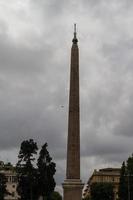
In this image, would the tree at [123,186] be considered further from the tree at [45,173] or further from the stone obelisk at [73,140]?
the stone obelisk at [73,140]

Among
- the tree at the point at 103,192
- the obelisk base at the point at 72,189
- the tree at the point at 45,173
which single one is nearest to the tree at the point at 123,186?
the tree at the point at 45,173

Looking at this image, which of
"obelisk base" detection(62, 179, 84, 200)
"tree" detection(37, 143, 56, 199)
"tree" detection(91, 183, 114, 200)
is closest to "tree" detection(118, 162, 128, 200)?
"tree" detection(37, 143, 56, 199)

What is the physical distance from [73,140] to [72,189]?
388cm

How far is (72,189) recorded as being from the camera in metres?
45.4

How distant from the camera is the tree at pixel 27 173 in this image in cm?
8094

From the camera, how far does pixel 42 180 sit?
81.6 m

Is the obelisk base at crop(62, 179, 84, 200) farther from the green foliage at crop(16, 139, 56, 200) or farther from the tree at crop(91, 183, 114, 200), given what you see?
the tree at crop(91, 183, 114, 200)

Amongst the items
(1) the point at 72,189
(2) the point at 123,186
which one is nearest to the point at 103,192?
(2) the point at 123,186

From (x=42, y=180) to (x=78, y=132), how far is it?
3763 cm

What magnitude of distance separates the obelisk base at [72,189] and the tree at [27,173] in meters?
35.4

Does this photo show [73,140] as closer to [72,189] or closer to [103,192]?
[72,189]

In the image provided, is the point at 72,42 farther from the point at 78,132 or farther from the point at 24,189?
the point at 24,189

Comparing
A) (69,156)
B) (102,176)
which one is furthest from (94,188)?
(69,156)

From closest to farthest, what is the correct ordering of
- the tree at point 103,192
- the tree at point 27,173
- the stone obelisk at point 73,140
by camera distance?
1. the stone obelisk at point 73,140
2. the tree at point 27,173
3. the tree at point 103,192
